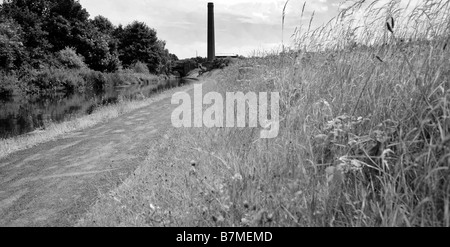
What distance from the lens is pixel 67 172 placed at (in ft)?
22.3

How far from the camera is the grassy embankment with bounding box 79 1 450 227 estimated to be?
2277 mm

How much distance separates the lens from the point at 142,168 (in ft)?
20.0

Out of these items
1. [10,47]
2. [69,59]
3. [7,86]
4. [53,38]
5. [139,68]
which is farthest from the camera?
[139,68]

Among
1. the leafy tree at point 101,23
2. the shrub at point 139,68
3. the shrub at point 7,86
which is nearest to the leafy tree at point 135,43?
the shrub at point 139,68

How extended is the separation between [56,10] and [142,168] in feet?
166

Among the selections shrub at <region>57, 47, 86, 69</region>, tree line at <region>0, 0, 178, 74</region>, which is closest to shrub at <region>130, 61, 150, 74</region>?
tree line at <region>0, 0, 178, 74</region>

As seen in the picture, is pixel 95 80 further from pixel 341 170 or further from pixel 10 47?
pixel 341 170

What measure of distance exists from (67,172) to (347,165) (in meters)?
6.03

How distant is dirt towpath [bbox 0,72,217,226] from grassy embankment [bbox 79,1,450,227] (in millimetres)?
810

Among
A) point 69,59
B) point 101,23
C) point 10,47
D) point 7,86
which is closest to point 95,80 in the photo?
point 69,59

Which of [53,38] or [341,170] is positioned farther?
[53,38]

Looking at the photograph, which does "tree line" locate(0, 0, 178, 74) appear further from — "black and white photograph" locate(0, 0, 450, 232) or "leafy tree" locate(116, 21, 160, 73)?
A: "black and white photograph" locate(0, 0, 450, 232)

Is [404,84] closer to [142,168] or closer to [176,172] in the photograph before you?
[176,172]

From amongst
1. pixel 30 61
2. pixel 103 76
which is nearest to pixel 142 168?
pixel 30 61
